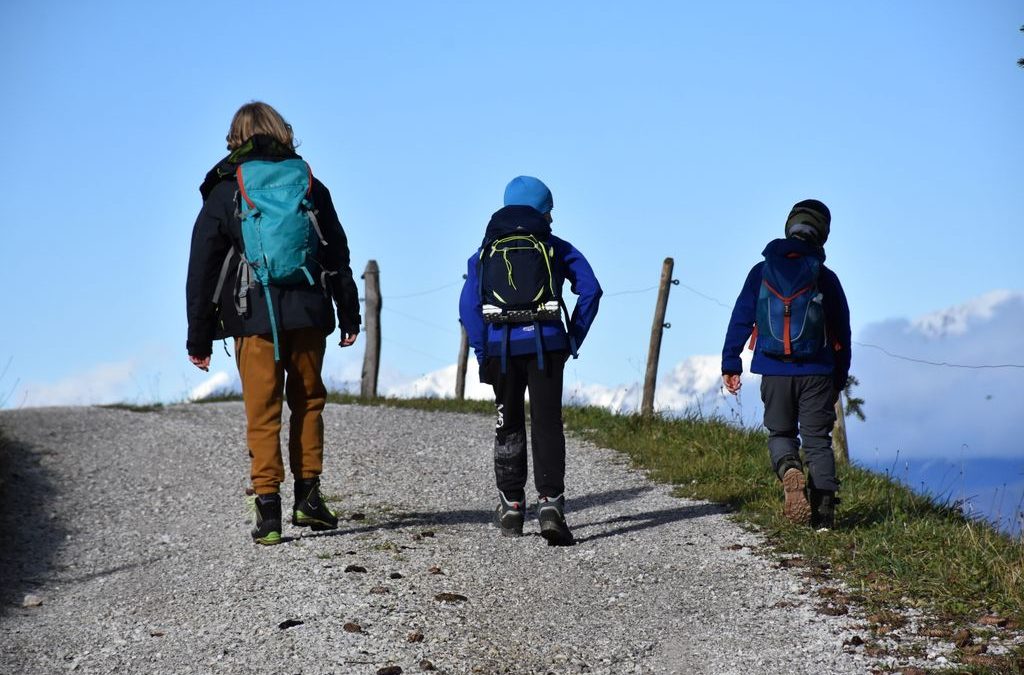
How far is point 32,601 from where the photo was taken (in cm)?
743

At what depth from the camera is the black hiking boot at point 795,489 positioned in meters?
7.55

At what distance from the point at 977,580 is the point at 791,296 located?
2.12 m

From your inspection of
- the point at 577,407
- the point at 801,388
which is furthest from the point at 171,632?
the point at 577,407

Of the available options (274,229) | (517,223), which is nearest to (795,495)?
(517,223)

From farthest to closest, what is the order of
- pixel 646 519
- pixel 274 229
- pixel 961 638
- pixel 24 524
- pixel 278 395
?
1. pixel 24 524
2. pixel 646 519
3. pixel 278 395
4. pixel 274 229
5. pixel 961 638

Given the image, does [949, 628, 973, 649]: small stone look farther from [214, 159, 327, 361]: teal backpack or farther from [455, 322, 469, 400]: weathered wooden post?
[455, 322, 469, 400]: weathered wooden post

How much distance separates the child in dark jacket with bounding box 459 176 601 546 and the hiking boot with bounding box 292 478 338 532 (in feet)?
4.08

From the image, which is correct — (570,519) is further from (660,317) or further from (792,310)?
(660,317)

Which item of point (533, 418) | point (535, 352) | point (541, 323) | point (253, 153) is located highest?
point (253, 153)

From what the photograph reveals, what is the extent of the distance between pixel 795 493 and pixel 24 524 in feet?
20.4

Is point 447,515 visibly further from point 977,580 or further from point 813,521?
point 977,580

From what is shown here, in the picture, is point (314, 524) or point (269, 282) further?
point (314, 524)

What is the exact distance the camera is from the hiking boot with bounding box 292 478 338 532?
25.4 ft

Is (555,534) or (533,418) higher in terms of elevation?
(533,418)
